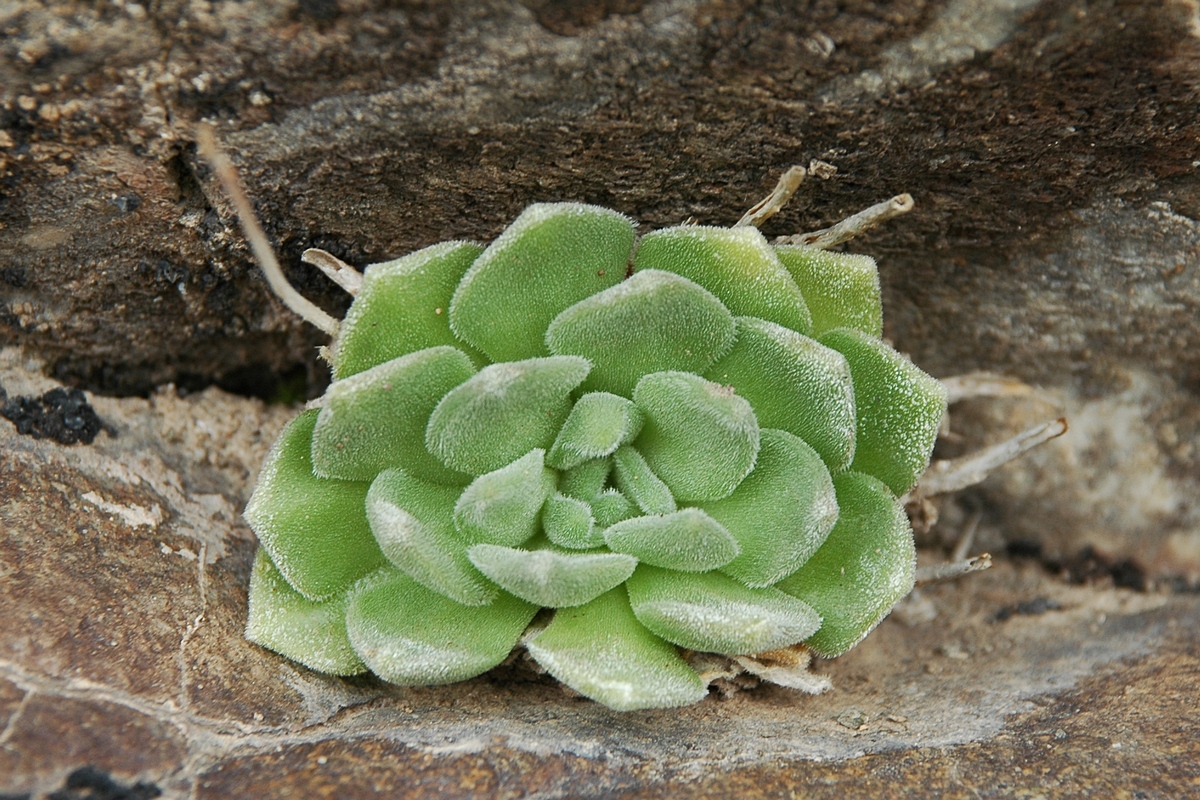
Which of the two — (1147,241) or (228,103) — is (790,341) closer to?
(1147,241)

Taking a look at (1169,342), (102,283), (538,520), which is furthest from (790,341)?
(102,283)

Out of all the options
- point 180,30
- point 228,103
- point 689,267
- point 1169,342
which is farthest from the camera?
point 1169,342

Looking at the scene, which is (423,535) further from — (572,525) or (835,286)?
(835,286)

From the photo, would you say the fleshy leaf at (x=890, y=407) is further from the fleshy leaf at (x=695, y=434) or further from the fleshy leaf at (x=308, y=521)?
the fleshy leaf at (x=308, y=521)

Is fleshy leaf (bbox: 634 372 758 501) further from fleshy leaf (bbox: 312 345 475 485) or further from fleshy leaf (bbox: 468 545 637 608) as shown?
fleshy leaf (bbox: 312 345 475 485)

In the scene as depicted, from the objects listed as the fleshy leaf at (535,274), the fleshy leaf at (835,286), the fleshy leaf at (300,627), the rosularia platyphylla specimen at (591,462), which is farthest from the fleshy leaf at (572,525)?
the fleshy leaf at (835,286)

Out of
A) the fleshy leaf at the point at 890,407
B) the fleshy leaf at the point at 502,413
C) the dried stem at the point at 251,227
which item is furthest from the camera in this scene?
the fleshy leaf at the point at 890,407

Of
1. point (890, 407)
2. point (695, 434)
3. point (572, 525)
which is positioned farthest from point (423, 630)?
point (890, 407)
